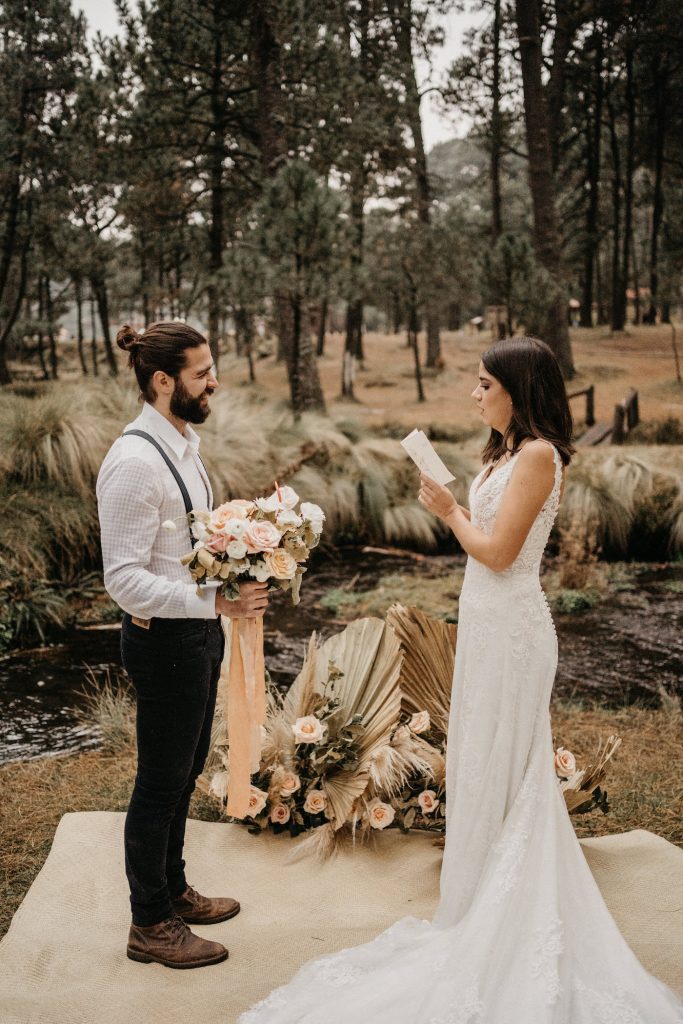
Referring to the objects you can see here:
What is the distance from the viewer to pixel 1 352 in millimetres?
12406

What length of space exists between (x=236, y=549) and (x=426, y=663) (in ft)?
4.78

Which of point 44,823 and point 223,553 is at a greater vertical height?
point 223,553

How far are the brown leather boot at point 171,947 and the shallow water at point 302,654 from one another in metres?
2.10

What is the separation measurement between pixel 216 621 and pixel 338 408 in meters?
12.4

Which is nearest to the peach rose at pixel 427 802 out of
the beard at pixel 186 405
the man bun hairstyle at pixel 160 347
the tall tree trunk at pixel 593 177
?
the beard at pixel 186 405

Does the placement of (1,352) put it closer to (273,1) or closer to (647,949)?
(273,1)

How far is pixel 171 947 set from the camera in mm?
2467

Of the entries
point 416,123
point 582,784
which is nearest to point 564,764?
point 582,784

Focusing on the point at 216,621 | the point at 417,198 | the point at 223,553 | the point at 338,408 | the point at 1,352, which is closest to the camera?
the point at 223,553

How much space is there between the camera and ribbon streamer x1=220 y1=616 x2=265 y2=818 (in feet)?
8.00

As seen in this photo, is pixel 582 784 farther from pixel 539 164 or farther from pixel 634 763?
pixel 539 164

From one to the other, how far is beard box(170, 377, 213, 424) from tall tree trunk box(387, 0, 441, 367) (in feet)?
35.1

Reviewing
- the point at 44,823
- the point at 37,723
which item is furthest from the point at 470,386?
the point at 44,823

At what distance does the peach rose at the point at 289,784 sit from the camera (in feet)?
10.5
